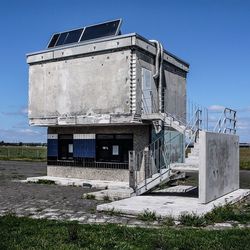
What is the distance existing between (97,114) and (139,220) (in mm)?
9703

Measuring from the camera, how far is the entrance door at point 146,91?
1966 cm

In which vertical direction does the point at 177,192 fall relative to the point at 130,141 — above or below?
below

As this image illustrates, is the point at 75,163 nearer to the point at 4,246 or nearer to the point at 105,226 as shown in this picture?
the point at 105,226

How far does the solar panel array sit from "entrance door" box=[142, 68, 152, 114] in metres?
2.44

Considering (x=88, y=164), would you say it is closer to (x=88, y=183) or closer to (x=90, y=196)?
(x=88, y=183)

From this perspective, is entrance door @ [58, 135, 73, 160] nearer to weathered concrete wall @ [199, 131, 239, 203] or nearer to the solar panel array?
the solar panel array

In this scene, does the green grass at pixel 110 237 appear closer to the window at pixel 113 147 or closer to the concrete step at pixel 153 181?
the concrete step at pixel 153 181

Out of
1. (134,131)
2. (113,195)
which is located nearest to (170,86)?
(134,131)

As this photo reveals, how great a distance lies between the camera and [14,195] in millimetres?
16656

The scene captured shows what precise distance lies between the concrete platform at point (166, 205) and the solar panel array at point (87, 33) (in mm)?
8823

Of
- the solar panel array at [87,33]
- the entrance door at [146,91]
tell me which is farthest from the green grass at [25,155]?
the entrance door at [146,91]

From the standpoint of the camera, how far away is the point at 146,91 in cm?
1977

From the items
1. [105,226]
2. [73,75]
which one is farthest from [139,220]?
[73,75]

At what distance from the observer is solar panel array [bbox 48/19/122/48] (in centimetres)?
2048
